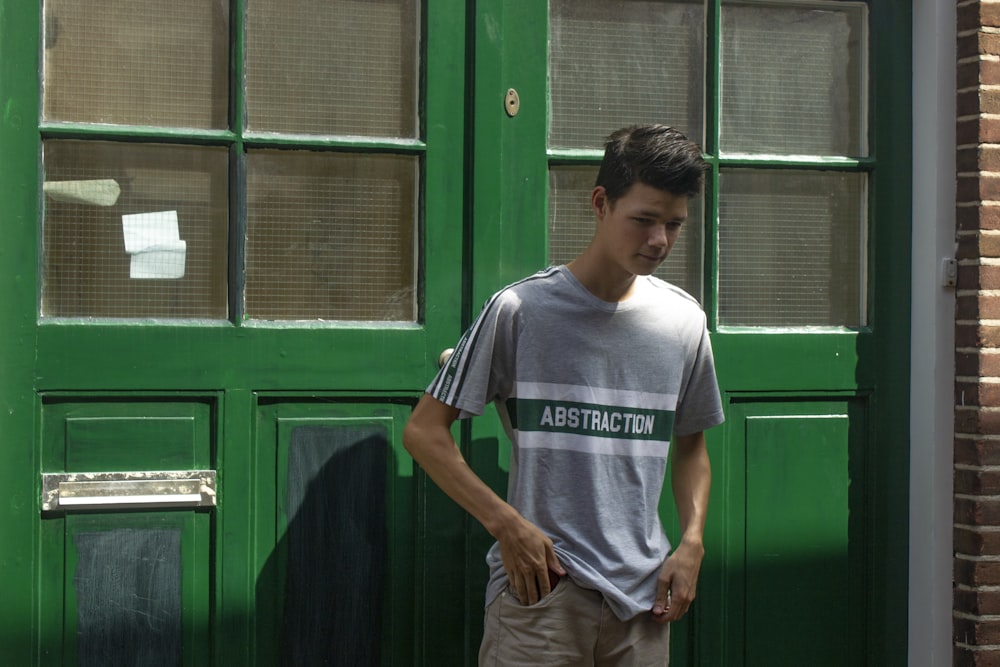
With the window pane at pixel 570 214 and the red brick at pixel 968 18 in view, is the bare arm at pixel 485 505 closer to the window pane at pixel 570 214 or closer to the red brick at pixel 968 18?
the window pane at pixel 570 214

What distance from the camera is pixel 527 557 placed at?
8.36 feet

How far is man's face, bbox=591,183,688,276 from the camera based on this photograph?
2.61 metres

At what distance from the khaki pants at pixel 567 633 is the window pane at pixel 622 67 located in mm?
1405

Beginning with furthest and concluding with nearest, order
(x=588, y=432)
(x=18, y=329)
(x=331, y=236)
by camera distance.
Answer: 1. (x=331, y=236)
2. (x=18, y=329)
3. (x=588, y=432)

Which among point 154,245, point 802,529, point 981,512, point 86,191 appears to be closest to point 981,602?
point 981,512

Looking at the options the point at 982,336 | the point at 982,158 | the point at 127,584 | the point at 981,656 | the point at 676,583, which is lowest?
the point at 981,656

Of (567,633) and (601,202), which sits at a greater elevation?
(601,202)

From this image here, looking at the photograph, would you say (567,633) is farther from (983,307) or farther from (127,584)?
(983,307)

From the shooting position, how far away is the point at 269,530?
3.21m

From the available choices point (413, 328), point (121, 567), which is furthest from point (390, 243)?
point (121, 567)

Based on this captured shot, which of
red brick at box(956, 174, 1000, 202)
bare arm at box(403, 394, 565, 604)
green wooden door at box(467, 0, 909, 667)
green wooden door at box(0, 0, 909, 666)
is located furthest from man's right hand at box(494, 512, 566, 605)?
red brick at box(956, 174, 1000, 202)

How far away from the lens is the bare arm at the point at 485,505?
2.55 metres

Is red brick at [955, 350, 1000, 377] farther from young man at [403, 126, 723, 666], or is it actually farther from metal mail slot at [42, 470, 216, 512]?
metal mail slot at [42, 470, 216, 512]

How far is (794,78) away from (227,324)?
1.81 m
